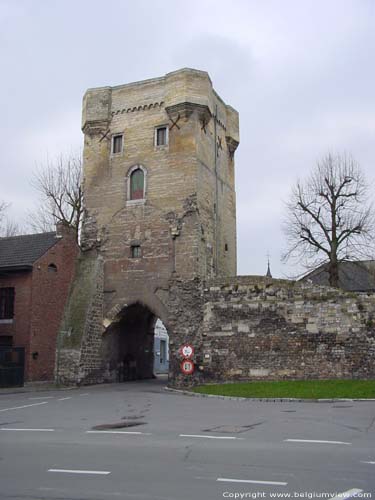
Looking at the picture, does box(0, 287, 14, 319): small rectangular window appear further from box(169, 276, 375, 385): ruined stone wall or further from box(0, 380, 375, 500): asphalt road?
box(0, 380, 375, 500): asphalt road

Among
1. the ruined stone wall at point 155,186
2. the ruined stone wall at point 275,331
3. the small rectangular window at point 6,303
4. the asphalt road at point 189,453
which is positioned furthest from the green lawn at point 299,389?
the small rectangular window at point 6,303

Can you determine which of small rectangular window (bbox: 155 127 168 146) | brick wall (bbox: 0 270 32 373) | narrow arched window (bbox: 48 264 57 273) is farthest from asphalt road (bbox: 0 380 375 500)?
small rectangular window (bbox: 155 127 168 146)

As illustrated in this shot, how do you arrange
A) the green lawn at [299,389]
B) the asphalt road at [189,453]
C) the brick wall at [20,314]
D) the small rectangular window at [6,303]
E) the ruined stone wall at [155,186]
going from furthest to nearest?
the small rectangular window at [6,303] < the ruined stone wall at [155,186] < the brick wall at [20,314] < the green lawn at [299,389] < the asphalt road at [189,453]

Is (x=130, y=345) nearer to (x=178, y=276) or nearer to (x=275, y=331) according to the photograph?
(x=178, y=276)

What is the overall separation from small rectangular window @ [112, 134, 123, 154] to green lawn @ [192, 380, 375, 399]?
1399 centimetres

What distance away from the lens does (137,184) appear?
99.9 feet

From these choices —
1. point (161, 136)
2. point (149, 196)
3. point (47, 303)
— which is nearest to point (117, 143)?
point (161, 136)

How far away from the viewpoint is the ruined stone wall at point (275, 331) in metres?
23.5

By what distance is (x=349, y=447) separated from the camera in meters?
9.05

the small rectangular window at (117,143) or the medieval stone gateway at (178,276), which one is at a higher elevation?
the small rectangular window at (117,143)

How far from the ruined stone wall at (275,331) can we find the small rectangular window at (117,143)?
9754mm

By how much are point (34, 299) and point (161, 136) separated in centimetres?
1077

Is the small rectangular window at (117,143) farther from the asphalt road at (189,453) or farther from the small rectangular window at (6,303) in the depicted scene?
the asphalt road at (189,453)

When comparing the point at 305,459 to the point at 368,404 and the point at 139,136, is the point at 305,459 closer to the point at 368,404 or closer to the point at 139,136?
the point at 368,404
